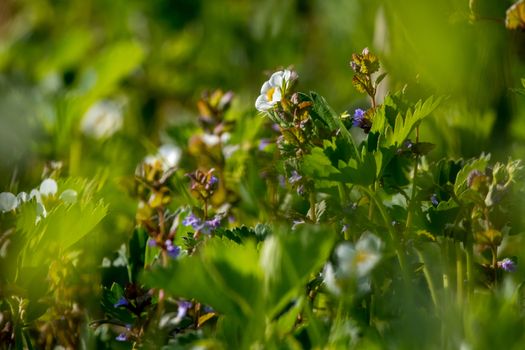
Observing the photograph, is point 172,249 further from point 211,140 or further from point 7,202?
point 211,140

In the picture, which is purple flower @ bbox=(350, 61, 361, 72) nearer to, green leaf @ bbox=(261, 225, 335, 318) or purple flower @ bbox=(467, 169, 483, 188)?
purple flower @ bbox=(467, 169, 483, 188)

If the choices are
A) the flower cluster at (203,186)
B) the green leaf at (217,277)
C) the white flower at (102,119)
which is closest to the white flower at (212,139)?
the flower cluster at (203,186)

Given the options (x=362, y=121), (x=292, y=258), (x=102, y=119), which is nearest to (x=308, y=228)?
(x=292, y=258)

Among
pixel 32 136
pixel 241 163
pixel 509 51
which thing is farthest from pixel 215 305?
pixel 32 136

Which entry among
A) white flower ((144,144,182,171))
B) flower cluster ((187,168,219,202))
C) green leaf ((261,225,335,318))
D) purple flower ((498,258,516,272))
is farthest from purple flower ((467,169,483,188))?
white flower ((144,144,182,171))

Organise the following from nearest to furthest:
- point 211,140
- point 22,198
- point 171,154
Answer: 1. point 22,198
2. point 211,140
3. point 171,154
